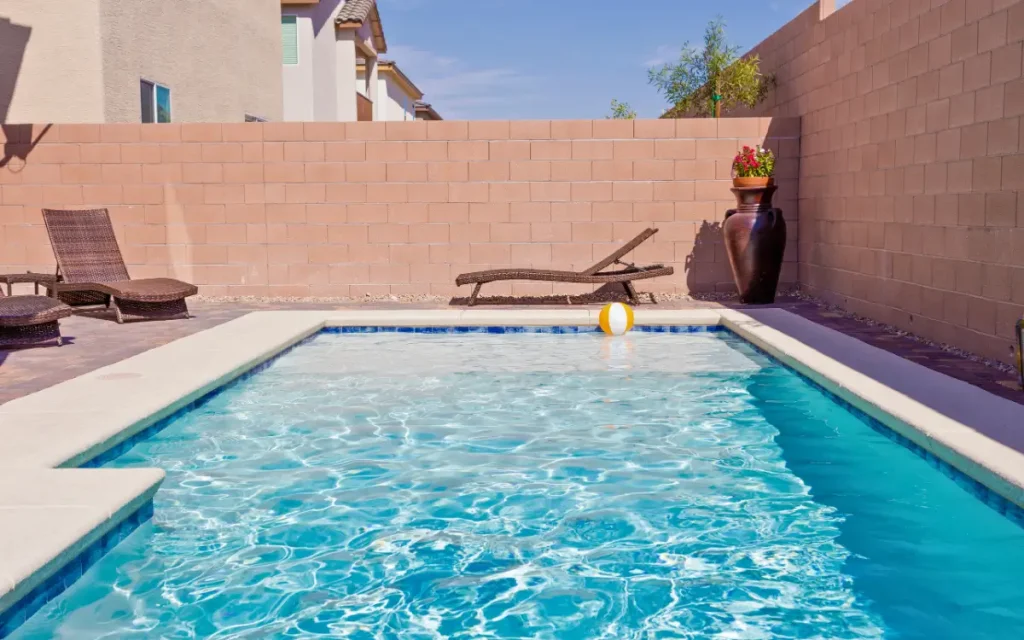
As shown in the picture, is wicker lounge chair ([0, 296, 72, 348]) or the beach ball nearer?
wicker lounge chair ([0, 296, 72, 348])

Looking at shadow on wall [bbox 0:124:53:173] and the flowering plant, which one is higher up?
shadow on wall [bbox 0:124:53:173]

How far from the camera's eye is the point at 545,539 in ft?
13.4

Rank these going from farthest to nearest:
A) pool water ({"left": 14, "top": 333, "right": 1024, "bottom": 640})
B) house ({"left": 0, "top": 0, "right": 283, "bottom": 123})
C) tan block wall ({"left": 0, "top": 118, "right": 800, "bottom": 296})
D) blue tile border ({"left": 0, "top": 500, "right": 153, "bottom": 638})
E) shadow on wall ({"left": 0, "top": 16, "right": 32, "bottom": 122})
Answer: house ({"left": 0, "top": 0, "right": 283, "bottom": 123})
shadow on wall ({"left": 0, "top": 16, "right": 32, "bottom": 122})
tan block wall ({"left": 0, "top": 118, "right": 800, "bottom": 296})
pool water ({"left": 14, "top": 333, "right": 1024, "bottom": 640})
blue tile border ({"left": 0, "top": 500, "right": 153, "bottom": 638})

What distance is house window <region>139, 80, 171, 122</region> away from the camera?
13.6m

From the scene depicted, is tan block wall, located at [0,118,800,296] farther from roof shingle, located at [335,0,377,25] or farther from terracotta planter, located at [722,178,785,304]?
roof shingle, located at [335,0,377,25]

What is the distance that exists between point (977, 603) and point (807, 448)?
195cm

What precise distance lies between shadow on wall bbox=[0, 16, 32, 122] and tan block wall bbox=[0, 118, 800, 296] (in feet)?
3.56

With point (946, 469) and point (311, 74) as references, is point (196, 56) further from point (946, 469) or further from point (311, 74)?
point (946, 469)

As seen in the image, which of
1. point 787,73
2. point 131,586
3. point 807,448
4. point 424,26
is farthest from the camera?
point 424,26

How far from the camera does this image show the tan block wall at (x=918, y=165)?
21.3 feet

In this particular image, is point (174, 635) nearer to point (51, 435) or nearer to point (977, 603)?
point (51, 435)

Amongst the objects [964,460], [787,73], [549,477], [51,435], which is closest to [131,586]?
[51,435]

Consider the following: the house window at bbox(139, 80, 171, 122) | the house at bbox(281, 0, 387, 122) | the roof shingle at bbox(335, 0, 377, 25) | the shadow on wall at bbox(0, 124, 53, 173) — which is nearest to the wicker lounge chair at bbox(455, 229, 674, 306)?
the shadow on wall at bbox(0, 124, 53, 173)

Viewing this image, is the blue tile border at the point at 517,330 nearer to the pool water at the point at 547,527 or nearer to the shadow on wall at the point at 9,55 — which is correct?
the pool water at the point at 547,527
